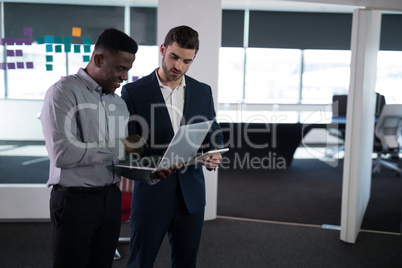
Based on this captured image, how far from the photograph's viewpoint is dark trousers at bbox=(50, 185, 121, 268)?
155cm

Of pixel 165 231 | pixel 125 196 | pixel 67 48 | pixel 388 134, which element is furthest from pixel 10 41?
pixel 388 134

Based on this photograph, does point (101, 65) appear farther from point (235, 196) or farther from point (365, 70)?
point (235, 196)

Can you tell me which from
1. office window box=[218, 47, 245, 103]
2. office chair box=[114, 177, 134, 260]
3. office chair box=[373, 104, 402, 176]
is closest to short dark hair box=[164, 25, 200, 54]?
office chair box=[114, 177, 134, 260]

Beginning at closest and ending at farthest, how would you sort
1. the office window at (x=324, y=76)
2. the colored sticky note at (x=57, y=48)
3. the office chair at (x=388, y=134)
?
1. the colored sticky note at (x=57, y=48)
2. the office chair at (x=388, y=134)
3. the office window at (x=324, y=76)

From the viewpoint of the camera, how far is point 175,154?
5.36 ft

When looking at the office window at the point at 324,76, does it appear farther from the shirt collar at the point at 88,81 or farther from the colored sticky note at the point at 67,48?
the shirt collar at the point at 88,81

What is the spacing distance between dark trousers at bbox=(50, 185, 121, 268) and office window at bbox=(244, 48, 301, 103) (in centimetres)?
735

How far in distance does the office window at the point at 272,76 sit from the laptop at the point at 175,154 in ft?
23.5

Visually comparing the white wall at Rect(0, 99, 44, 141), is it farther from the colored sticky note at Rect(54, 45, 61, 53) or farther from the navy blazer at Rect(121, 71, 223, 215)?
the navy blazer at Rect(121, 71, 223, 215)

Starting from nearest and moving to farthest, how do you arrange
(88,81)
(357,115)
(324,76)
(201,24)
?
(88,81) → (357,115) → (201,24) → (324,76)

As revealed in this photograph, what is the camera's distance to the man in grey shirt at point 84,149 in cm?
148

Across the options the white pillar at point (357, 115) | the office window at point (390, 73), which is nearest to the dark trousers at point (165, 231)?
the white pillar at point (357, 115)

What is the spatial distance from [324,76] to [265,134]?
11.4 feet

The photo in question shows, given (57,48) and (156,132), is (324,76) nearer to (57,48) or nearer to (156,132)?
(57,48)
